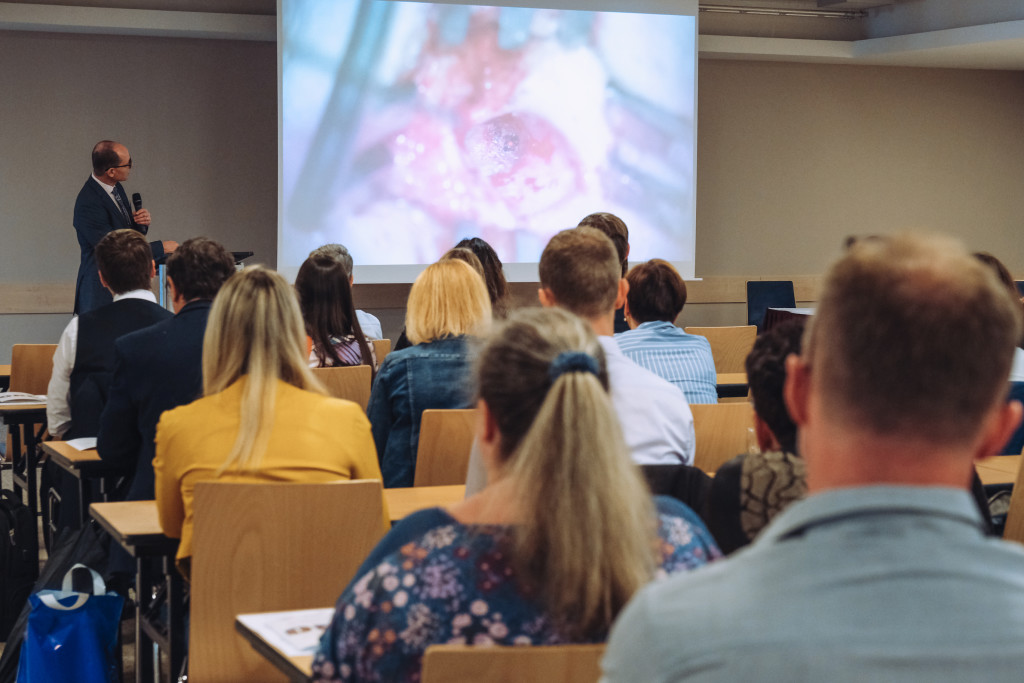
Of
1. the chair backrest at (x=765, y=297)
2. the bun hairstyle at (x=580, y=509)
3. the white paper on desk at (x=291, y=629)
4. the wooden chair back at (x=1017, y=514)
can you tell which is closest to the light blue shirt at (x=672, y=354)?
the wooden chair back at (x=1017, y=514)

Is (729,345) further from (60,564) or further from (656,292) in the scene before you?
(60,564)

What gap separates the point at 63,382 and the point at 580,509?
2.89 m

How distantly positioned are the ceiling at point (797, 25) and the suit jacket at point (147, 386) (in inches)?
207

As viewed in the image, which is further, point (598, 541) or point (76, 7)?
point (76, 7)

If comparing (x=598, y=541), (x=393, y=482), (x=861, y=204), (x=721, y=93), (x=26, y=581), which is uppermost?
(x=721, y=93)

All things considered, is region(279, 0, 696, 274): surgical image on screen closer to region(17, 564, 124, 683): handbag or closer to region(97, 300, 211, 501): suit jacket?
region(97, 300, 211, 501): suit jacket

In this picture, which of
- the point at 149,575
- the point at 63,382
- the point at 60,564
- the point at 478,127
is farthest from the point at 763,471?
the point at 478,127

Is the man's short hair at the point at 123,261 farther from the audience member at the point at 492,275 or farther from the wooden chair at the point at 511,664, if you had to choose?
the wooden chair at the point at 511,664

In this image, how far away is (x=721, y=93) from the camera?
9.36 m

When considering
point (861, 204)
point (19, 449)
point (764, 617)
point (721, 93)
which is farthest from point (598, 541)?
point (861, 204)

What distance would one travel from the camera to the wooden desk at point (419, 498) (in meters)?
2.59

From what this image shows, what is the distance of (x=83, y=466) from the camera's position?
3070 millimetres

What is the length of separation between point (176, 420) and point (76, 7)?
603 cm

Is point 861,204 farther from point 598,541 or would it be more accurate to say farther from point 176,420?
point 598,541
